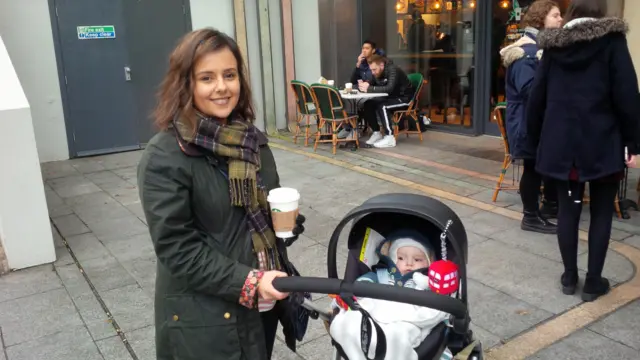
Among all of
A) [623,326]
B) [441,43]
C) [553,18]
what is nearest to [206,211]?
[623,326]

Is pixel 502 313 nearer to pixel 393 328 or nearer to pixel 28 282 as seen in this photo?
pixel 393 328

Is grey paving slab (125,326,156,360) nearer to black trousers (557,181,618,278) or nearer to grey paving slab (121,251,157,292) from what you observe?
grey paving slab (121,251,157,292)

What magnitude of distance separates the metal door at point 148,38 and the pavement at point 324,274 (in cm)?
235

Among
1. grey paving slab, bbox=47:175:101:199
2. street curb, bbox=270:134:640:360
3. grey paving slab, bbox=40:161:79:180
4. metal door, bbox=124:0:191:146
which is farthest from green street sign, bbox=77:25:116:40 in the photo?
street curb, bbox=270:134:640:360

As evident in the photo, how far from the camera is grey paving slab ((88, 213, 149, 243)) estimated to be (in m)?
5.32

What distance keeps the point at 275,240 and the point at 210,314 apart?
1.15 ft

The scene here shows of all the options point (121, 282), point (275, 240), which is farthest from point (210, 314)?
point (121, 282)

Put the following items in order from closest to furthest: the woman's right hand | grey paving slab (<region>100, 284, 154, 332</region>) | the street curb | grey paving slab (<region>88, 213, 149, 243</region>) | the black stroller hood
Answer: the woman's right hand
the black stroller hood
the street curb
grey paving slab (<region>100, 284, 154, 332</region>)
grey paving slab (<region>88, 213, 149, 243</region>)

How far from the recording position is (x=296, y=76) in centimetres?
1067

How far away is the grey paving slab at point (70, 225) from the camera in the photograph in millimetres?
5426

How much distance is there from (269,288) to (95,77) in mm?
7957

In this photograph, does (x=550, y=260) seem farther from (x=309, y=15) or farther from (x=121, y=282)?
(x=309, y=15)

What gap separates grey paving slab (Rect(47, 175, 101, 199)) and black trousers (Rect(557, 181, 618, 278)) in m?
5.37

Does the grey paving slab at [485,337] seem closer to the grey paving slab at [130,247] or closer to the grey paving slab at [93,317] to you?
the grey paving slab at [93,317]
